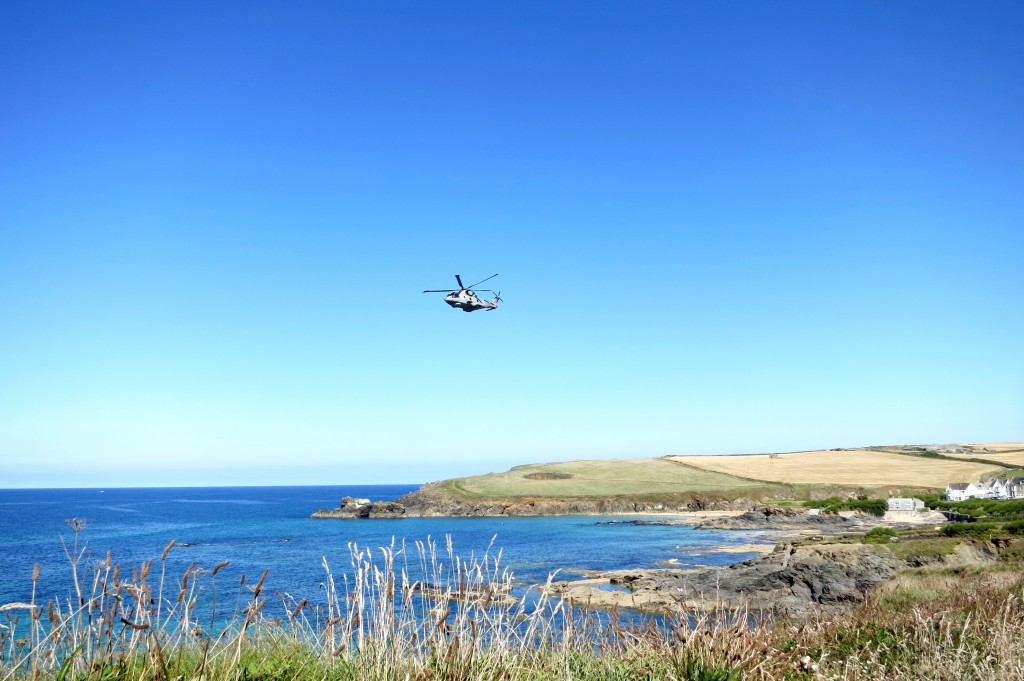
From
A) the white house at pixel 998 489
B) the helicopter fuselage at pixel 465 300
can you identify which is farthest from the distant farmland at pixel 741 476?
the helicopter fuselage at pixel 465 300

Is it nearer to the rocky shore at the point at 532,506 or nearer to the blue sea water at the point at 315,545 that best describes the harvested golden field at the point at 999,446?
the rocky shore at the point at 532,506

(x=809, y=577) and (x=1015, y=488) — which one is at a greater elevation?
(x=809, y=577)

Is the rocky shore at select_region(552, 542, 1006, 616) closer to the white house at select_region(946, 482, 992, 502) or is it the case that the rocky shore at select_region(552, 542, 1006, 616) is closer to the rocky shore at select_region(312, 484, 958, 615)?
the rocky shore at select_region(312, 484, 958, 615)

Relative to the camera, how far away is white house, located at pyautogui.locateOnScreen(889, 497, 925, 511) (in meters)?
83.2

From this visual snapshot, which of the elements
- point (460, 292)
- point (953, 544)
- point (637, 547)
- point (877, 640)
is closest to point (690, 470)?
point (637, 547)

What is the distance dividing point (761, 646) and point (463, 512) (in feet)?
349

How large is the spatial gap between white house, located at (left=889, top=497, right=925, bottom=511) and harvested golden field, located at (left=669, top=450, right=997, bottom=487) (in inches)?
821

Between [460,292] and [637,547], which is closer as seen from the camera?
[460,292]

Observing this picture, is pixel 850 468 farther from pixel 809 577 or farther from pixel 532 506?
pixel 809 577

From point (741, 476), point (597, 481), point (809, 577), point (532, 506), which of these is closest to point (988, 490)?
point (741, 476)

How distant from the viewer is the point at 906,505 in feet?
275

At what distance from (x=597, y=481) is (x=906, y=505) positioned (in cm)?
5389

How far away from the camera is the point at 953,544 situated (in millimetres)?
31688

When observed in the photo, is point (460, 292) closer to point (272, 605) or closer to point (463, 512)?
point (272, 605)
